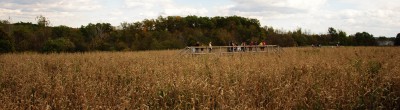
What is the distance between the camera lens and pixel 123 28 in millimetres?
73062

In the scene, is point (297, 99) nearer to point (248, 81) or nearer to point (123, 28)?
point (248, 81)

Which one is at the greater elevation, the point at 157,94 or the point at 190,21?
the point at 190,21

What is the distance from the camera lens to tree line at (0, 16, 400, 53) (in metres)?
50.9

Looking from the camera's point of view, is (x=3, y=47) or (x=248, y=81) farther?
(x=3, y=47)

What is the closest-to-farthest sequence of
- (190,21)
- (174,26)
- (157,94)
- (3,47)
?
(157,94) < (3,47) < (174,26) < (190,21)

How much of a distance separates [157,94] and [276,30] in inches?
3759

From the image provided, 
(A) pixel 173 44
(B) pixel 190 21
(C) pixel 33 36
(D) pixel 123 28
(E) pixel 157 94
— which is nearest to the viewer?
(E) pixel 157 94

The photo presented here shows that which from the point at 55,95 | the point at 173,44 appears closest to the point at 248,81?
the point at 55,95

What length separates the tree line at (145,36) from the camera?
50.9 metres

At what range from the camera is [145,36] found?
69.7 metres

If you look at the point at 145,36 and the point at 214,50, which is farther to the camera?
the point at 145,36

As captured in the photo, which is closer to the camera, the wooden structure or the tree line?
the wooden structure

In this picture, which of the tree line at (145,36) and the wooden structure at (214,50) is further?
the tree line at (145,36)

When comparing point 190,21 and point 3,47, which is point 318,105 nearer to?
point 3,47
